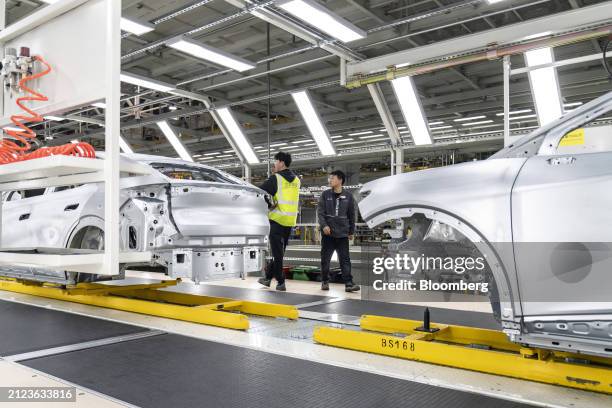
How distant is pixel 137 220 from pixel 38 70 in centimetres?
178

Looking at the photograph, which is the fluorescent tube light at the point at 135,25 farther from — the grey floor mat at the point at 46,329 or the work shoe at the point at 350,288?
the work shoe at the point at 350,288

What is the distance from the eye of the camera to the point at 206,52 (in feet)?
23.8

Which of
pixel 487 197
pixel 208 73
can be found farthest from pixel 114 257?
pixel 208 73

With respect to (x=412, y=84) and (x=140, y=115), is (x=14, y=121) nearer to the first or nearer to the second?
(x=412, y=84)

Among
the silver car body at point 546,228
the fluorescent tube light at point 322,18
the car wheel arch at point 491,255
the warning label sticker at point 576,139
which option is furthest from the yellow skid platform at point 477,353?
the fluorescent tube light at point 322,18

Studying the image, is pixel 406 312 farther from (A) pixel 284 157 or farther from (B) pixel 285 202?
(A) pixel 284 157

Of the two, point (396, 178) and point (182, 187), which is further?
point (182, 187)

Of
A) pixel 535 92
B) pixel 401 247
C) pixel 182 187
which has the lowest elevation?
pixel 401 247

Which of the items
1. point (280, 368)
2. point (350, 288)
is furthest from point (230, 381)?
point (350, 288)

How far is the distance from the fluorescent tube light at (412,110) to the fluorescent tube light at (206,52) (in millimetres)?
2468

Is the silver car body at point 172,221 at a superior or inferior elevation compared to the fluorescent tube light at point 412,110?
inferior

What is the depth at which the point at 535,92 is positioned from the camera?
6.99m

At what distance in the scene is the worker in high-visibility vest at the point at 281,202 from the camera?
6207 millimetres

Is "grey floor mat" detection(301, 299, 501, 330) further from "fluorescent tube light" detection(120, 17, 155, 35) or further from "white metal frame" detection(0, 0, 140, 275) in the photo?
"fluorescent tube light" detection(120, 17, 155, 35)
